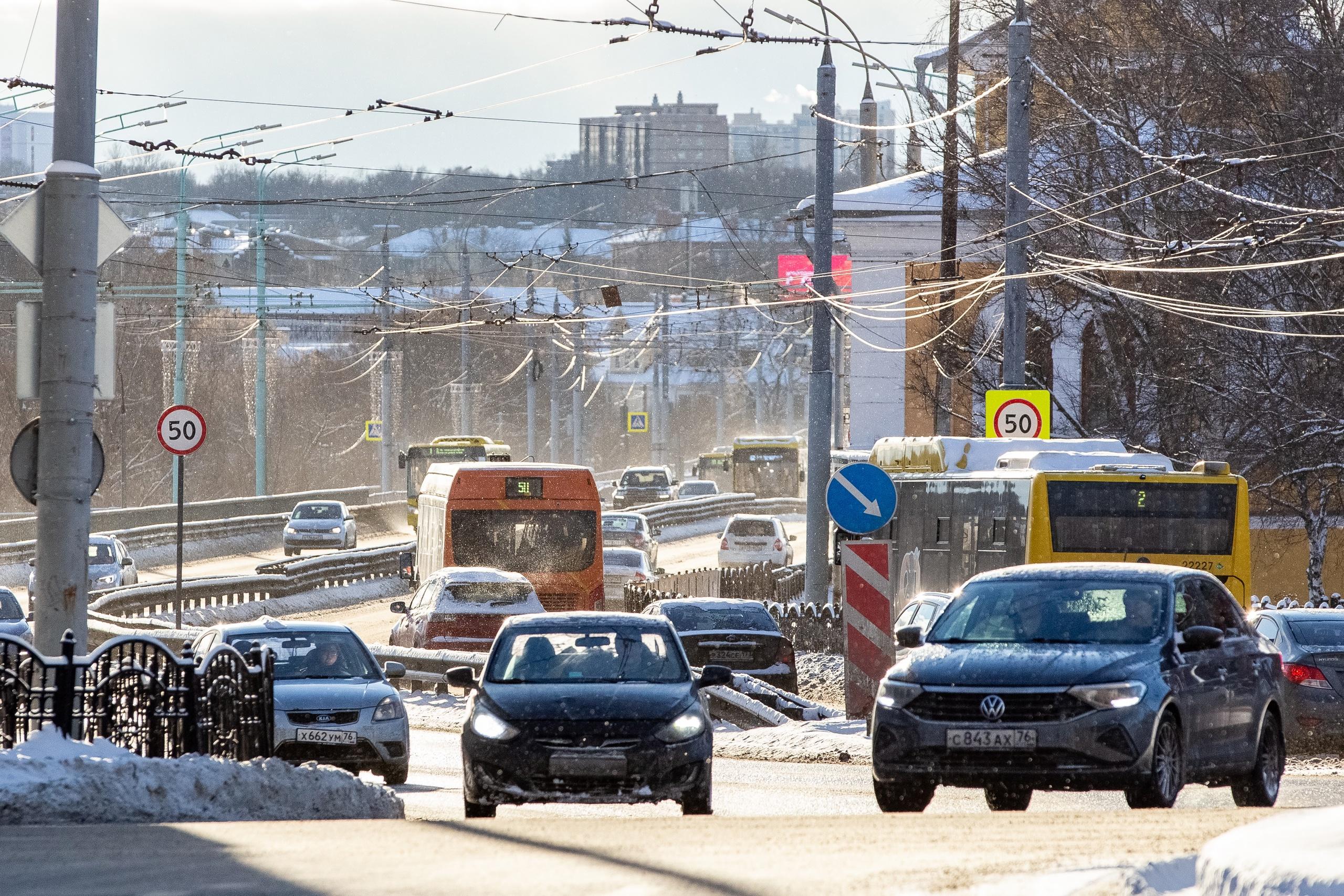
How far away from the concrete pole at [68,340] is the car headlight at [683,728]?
3543mm

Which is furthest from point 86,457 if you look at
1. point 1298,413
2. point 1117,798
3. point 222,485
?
point 222,485

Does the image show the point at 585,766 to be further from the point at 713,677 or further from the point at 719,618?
the point at 719,618

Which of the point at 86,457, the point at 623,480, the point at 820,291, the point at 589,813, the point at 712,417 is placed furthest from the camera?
the point at 712,417

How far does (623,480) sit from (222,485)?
22.8m

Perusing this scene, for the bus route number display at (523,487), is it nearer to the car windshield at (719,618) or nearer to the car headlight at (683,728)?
the car windshield at (719,618)

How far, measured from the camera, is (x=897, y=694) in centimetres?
1090

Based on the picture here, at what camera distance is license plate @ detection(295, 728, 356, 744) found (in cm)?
Answer: 1518

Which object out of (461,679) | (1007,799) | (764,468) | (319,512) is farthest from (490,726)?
(764,468)

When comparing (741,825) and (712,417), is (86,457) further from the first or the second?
(712,417)

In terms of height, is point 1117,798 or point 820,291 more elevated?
point 820,291

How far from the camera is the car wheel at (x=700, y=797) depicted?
38.1ft

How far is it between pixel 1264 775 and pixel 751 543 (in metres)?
34.9

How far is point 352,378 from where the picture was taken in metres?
96.1

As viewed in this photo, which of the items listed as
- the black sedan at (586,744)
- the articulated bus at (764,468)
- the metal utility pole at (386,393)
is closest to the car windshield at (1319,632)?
the black sedan at (586,744)
